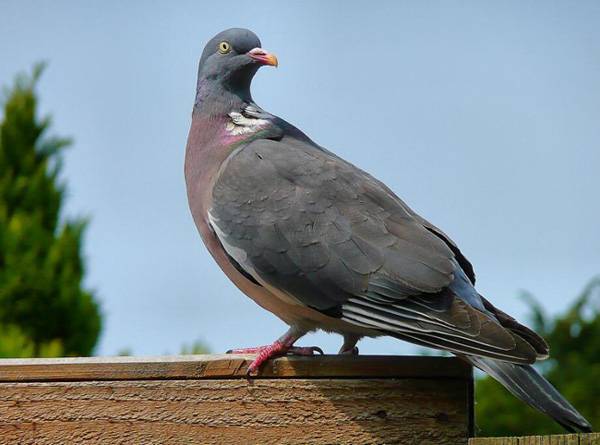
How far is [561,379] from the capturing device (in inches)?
221

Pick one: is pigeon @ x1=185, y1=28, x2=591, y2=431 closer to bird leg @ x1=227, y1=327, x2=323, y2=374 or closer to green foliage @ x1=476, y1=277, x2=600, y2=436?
bird leg @ x1=227, y1=327, x2=323, y2=374

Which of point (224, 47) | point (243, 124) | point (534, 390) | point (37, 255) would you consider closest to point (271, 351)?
point (534, 390)

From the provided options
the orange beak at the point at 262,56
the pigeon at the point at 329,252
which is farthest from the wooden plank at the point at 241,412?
the orange beak at the point at 262,56

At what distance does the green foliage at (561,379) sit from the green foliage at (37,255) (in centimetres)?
217

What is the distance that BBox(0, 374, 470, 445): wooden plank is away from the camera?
2.61 metres

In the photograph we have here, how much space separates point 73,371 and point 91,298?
269 cm

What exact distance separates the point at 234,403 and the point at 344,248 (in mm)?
788

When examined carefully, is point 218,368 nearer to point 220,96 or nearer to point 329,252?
point 329,252

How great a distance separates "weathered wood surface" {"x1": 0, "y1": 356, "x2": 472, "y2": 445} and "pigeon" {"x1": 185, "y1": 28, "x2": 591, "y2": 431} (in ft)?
0.35

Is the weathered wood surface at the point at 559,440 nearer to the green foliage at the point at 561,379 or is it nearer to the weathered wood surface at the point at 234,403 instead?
the weathered wood surface at the point at 234,403

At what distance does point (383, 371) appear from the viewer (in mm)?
2641

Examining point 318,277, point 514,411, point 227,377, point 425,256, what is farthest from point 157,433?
point 514,411

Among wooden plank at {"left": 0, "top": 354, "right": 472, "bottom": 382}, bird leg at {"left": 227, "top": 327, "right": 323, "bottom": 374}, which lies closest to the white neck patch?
bird leg at {"left": 227, "top": 327, "right": 323, "bottom": 374}

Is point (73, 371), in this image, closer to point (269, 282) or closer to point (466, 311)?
point (269, 282)
